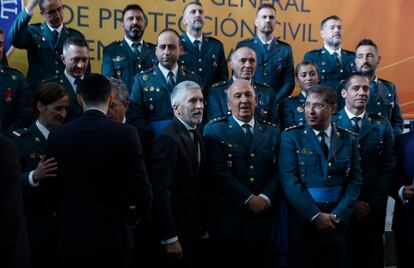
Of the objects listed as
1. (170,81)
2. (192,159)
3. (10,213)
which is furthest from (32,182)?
(170,81)

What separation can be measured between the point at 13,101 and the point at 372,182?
2751 mm

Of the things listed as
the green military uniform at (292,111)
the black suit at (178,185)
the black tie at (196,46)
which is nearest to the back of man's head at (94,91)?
the black suit at (178,185)

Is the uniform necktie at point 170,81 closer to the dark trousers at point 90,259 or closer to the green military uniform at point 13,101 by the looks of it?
the green military uniform at point 13,101

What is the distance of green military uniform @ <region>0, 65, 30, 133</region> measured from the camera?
431 centimetres

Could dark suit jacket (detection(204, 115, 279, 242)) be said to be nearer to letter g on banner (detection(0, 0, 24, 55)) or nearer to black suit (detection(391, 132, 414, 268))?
black suit (detection(391, 132, 414, 268))

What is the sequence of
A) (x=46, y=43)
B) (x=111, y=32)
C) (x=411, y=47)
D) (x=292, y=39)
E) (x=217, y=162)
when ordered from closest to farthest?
(x=217, y=162)
(x=46, y=43)
(x=111, y=32)
(x=292, y=39)
(x=411, y=47)

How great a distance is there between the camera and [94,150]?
278 centimetres

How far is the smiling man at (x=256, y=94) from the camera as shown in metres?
4.64

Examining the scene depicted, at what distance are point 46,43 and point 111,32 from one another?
97cm

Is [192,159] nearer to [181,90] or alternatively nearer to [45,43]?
[181,90]

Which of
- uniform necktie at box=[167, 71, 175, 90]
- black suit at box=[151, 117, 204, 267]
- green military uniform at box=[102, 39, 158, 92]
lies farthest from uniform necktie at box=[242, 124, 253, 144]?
green military uniform at box=[102, 39, 158, 92]

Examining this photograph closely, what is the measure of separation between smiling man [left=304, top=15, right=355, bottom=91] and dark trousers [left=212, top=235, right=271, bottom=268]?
2.19 metres

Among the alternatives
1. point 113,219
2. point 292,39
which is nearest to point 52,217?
point 113,219

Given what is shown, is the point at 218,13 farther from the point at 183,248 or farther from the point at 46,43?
the point at 183,248
